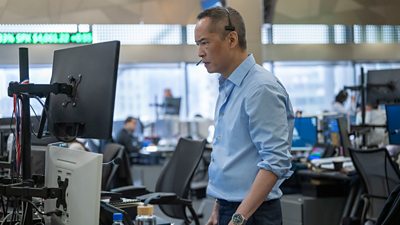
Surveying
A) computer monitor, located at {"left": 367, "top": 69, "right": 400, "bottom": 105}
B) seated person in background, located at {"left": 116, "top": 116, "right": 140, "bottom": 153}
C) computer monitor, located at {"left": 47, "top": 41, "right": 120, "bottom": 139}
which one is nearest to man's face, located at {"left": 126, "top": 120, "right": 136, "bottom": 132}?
seated person in background, located at {"left": 116, "top": 116, "right": 140, "bottom": 153}

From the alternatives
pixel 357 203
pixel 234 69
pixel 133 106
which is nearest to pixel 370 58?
pixel 133 106

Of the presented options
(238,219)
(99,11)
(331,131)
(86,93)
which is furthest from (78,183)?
(331,131)

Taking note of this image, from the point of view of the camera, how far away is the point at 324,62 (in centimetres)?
1287

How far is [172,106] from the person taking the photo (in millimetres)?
9141

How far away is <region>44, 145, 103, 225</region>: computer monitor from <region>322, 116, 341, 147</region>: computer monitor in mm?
3997

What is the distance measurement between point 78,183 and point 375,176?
316cm

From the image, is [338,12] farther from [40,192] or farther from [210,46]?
[40,192]

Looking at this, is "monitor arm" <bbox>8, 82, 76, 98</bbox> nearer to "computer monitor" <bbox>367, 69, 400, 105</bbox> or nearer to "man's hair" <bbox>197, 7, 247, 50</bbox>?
"man's hair" <bbox>197, 7, 247, 50</bbox>

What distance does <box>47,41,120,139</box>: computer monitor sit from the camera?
188 centimetres

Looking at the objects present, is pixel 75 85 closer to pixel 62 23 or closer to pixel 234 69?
pixel 234 69

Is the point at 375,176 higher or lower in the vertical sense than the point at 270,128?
lower

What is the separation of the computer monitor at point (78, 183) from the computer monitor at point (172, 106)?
711 cm

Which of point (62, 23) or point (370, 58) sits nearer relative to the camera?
point (62, 23)

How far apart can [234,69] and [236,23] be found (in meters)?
0.17
